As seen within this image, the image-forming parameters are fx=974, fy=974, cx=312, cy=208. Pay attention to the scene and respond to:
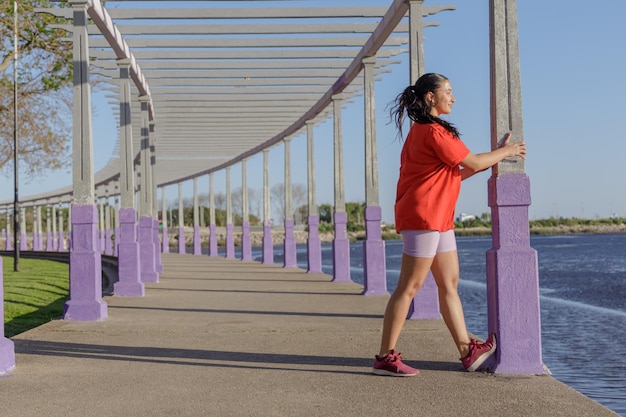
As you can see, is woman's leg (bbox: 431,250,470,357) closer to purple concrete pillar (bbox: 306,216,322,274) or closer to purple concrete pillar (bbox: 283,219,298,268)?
purple concrete pillar (bbox: 306,216,322,274)

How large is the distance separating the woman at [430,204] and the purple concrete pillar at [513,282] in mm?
151

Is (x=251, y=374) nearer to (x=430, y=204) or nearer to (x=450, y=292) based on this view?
(x=450, y=292)

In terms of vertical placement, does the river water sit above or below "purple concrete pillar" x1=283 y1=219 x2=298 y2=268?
below

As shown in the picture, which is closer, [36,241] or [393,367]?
[393,367]

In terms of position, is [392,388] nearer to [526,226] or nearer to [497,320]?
[497,320]

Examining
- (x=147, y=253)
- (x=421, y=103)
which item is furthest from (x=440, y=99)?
(x=147, y=253)

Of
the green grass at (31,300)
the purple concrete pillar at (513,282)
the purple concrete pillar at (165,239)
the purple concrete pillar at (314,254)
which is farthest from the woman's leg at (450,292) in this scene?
the purple concrete pillar at (165,239)

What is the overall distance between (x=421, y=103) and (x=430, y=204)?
68cm

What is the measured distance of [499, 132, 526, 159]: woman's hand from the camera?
6520 millimetres

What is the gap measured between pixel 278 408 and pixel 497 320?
1.85 m

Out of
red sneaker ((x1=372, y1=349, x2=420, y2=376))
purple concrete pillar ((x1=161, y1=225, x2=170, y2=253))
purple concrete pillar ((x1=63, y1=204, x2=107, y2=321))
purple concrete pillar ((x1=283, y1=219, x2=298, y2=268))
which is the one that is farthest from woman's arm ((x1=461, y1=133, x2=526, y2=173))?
purple concrete pillar ((x1=161, y1=225, x2=170, y2=253))

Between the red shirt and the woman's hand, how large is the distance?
386mm

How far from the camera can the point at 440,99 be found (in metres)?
6.43

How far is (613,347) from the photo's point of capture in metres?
11.0
